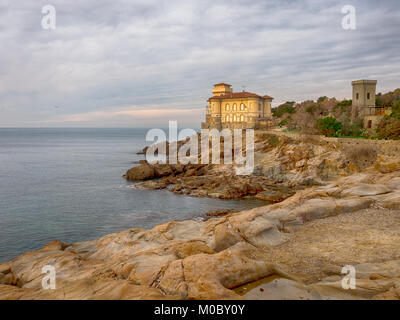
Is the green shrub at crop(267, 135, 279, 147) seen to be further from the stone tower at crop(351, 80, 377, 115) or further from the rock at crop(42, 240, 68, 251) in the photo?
the rock at crop(42, 240, 68, 251)

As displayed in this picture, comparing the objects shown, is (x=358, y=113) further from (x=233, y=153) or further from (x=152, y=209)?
(x=152, y=209)

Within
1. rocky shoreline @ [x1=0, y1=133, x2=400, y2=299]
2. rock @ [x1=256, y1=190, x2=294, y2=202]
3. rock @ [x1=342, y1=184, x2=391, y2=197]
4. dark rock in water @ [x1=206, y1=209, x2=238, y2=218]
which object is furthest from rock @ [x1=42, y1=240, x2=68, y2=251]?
rock @ [x1=256, y1=190, x2=294, y2=202]

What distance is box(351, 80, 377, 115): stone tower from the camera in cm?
5834

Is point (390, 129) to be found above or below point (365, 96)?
below

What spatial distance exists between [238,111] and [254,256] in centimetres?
6788

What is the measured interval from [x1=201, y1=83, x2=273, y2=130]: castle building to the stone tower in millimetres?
22453

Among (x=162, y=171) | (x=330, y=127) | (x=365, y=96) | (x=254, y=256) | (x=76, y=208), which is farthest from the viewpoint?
(x=365, y=96)

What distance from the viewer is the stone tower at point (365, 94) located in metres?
58.3

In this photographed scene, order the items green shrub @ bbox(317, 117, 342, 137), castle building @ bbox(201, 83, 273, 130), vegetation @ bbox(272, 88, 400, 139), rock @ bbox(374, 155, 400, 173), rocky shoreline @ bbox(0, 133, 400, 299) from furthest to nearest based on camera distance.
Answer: castle building @ bbox(201, 83, 273, 130)
green shrub @ bbox(317, 117, 342, 137)
vegetation @ bbox(272, 88, 400, 139)
rock @ bbox(374, 155, 400, 173)
rocky shoreline @ bbox(0, 133, 400, 299)

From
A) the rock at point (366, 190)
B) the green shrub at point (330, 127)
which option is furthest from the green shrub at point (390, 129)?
the rock at point (366, 190)

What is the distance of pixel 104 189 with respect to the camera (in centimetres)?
4081

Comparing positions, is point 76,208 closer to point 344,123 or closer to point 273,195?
point 273,195

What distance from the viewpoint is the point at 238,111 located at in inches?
3027

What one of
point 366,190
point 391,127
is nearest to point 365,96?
point 391,127
